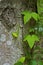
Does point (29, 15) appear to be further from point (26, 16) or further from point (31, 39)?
point (31, 39)

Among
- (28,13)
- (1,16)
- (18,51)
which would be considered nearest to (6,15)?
(1,16)

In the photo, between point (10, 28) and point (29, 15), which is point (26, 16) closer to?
point (29, 15)

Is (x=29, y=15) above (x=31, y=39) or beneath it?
above

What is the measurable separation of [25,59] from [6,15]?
31 centimetres

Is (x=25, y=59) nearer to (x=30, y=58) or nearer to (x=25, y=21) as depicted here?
(x=30, y=58)

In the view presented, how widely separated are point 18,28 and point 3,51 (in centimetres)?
18

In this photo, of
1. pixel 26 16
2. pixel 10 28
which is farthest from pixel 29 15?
pixel 10 28

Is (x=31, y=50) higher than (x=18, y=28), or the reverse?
(x=18, y=28)

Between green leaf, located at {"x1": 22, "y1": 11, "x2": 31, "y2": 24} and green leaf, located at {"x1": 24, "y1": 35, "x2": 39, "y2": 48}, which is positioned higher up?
green leaf, located at {"x1": 22, "y1": 11, "x2": 31, "y2": 24}

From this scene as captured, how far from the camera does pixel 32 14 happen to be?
56.3 inches

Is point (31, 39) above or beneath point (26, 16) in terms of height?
beneath

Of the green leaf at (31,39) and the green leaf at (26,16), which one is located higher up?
the green leaf at (26,16)

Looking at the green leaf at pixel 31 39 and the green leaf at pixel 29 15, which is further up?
the green leaf at pixel 29 15

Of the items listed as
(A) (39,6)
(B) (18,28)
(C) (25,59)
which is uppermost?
(A) (39,6)
